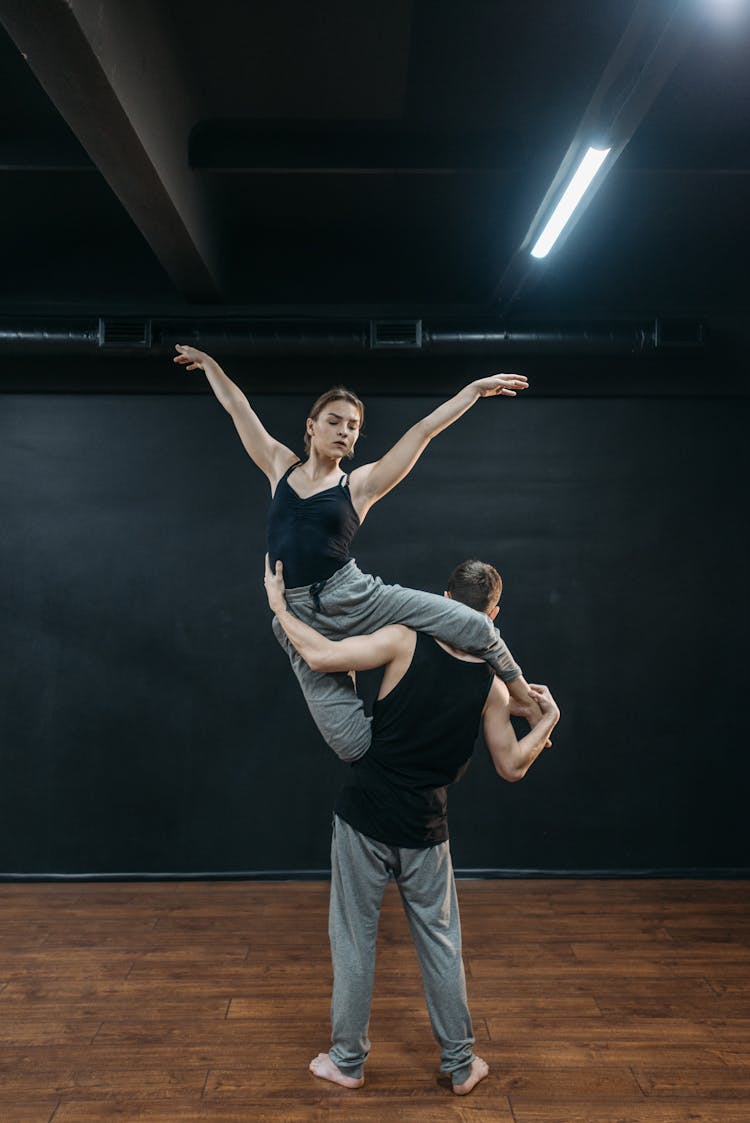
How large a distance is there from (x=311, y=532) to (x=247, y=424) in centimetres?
61

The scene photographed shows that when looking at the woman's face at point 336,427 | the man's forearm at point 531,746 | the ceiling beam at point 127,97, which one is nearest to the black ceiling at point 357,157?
the ceiling beam at point 127,97

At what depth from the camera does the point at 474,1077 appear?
2.76 metres

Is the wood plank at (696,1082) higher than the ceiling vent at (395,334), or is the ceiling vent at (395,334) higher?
the ceiling vent at (395,334)

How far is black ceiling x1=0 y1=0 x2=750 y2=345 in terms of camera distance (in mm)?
2934

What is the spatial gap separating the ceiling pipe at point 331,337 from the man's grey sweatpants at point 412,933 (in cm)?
273

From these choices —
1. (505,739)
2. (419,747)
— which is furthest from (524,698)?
(419,747)

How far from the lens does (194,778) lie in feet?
15.9

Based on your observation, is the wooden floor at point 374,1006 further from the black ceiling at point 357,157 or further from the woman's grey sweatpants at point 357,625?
the black ceiling at point 357,157

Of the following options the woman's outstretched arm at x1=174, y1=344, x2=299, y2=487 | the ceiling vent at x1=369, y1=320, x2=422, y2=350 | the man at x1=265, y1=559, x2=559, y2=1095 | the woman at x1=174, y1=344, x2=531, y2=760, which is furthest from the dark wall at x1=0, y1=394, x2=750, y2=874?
the man at x1=265, y1=559, x2=559, y2=1095

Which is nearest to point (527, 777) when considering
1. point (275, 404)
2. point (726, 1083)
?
point (726, 1083)

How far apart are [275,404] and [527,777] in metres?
2.53

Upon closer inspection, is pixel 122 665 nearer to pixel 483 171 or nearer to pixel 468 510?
pixel 468 510

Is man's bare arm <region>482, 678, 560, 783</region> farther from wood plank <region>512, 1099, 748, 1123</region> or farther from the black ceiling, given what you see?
the black ceiling

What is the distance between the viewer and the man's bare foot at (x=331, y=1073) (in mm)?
2768
